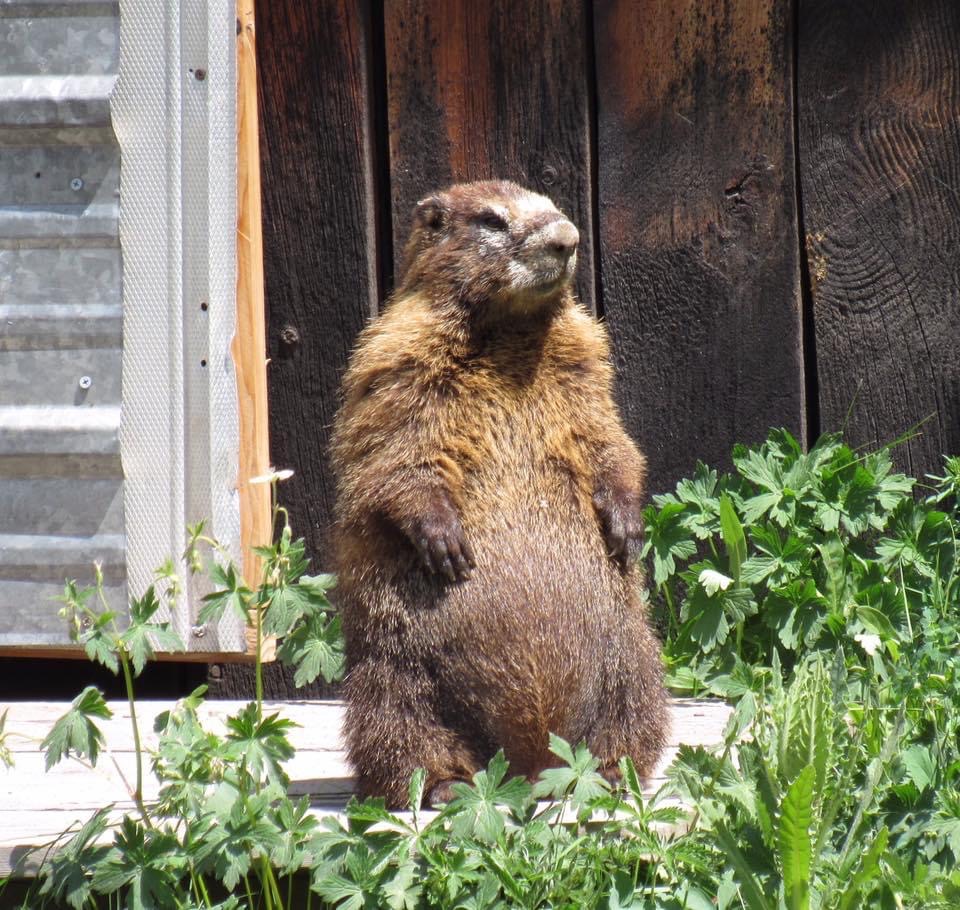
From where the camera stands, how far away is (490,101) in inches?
179

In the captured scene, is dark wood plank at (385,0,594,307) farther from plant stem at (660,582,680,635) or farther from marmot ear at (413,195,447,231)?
plant stem at (660,582,680,635)

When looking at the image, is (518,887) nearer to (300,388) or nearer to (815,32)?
(300,388)

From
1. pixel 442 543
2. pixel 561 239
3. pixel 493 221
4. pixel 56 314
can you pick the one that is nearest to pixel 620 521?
pixel 442 543

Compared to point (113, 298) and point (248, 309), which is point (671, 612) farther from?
point (113, 298)

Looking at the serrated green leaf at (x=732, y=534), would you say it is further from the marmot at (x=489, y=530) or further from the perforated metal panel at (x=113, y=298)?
the perforated metal panel at (x=113, y=298)

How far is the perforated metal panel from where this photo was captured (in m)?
4.43

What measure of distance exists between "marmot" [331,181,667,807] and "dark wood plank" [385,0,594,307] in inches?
28.6

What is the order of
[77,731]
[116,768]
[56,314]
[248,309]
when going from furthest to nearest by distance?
[56,314]
[248,309]
[116,768]
[77,731]

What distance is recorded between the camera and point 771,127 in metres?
4.53

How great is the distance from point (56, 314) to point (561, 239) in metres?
1.86

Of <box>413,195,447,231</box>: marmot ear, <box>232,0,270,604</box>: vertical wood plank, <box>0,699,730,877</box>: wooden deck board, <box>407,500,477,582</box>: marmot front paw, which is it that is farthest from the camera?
<box>232,0,270,604</box>: vertical wood plank

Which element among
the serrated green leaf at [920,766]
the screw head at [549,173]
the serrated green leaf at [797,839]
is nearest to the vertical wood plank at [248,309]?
the screw head at [549,173]

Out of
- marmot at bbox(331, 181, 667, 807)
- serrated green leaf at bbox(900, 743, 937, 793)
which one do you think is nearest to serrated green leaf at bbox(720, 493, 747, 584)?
marmot at bbox(331, 181, 667, 807)

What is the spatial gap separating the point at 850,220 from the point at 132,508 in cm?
257
